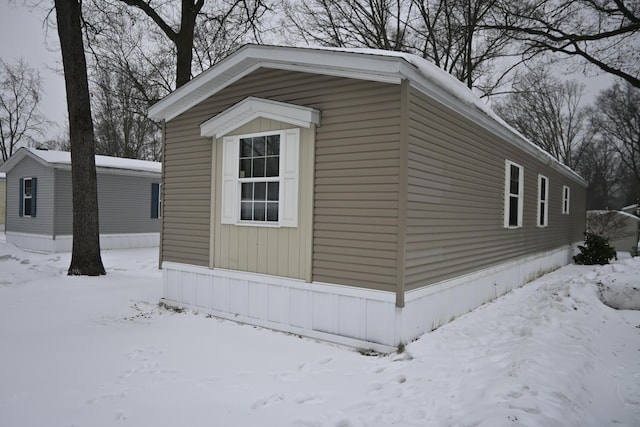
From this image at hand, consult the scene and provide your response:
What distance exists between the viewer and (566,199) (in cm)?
1405

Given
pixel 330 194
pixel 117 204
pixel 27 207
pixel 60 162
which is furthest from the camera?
pixel 117 204

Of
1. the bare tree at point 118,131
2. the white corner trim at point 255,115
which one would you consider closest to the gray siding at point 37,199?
the white corner trim at point 255,115

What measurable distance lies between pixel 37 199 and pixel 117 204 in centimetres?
245

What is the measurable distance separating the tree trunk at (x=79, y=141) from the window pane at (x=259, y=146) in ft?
18.2

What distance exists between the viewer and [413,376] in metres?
4.22

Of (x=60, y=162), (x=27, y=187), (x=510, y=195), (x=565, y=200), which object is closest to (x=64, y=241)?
(x=60, y=162)

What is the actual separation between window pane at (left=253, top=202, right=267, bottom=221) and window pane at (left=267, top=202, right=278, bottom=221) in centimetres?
10

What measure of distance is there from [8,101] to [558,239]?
3956cm

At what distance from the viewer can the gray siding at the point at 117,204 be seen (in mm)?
13789

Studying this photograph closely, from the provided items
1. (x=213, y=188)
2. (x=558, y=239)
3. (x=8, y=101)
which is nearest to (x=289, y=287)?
(x=213, y=188)

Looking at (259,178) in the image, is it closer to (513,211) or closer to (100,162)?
(513,211)

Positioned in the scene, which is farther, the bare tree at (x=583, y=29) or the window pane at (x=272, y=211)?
the bare tree at (x=583, y=29)

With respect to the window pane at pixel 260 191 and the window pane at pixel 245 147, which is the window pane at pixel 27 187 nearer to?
the window pane at pixel 245 147

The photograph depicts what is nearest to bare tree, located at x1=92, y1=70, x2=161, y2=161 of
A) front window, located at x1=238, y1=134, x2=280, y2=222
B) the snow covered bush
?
front window, located at x1=238, y1=134, x2=280, y2=222
